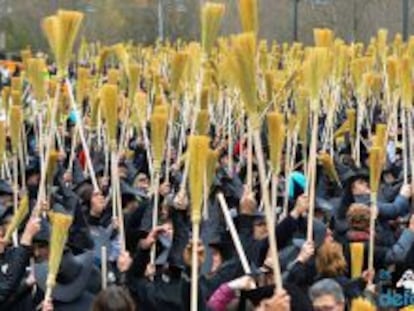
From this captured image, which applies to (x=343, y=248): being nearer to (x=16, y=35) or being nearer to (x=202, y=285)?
(x=202, y=285)

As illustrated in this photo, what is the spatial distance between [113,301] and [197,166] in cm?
93

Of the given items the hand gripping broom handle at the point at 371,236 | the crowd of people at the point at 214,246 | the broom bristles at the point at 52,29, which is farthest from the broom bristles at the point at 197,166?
the broom bristles at the point at 52,29

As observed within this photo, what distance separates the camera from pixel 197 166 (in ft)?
21.6

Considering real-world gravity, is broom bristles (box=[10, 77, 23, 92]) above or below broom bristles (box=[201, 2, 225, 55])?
below

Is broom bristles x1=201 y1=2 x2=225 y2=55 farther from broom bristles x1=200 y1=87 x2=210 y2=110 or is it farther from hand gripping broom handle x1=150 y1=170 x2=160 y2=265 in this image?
broom bristles x1=200 y1=87 x2=210 y2=110

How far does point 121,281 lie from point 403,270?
1.97 m

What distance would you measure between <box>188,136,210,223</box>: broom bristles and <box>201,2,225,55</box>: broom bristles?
10.3ft

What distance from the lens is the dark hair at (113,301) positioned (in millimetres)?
A: 6023

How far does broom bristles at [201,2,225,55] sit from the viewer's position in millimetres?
9586

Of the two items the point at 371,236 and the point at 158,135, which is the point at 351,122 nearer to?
the point at 158,135

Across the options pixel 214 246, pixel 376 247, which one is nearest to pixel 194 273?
pixel 214 246

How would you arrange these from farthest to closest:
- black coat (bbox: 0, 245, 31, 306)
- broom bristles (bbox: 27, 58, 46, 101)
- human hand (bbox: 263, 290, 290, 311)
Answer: broom bristles (bbox: 27, 58, 46, 101) < black coat (bbox: 0, 245, 31, 306) < human hand (bbox: 263, 290, 290, 311)

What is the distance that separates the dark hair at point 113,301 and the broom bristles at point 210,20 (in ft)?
12.8

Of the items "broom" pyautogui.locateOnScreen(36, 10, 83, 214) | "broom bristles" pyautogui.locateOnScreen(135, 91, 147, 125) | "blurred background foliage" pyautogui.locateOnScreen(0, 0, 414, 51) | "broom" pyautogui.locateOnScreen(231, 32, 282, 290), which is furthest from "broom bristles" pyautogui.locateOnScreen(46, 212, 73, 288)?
"blurred background foliage" pyautogui.locateOnScreen(0, 0, 414, 51)
